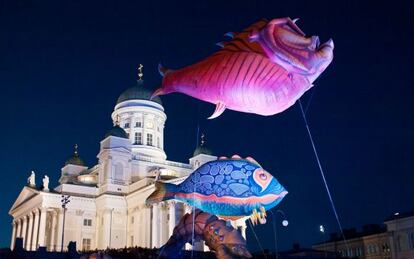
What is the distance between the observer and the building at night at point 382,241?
58531 mm

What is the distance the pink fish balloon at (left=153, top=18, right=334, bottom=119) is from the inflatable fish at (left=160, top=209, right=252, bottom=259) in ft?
19.4

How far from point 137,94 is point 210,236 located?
173 feet

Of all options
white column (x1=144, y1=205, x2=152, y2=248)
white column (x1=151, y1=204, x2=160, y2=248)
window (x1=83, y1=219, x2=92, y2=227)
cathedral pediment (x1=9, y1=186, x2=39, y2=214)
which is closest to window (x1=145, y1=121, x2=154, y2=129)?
white column (x1=144, y1=205, x2=152, y2=248)

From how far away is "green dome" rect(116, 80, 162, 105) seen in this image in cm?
7094

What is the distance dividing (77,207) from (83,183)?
12.7 ft

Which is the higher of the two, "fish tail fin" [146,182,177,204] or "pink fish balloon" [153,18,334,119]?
"pink fish balloon" [153,18,334,119]

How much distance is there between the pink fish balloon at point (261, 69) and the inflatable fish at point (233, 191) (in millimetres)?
4751

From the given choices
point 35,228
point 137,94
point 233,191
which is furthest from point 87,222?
point 233,191

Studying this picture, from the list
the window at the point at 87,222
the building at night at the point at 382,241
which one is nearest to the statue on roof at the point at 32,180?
the window at the point at 87,222

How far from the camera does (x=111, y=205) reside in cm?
6069

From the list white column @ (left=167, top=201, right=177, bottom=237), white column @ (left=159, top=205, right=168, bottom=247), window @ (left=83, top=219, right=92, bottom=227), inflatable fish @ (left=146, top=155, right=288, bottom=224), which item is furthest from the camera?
window @ (left=83, top=219, right=92, bottom=227)

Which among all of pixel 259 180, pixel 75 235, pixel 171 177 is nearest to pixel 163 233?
pixel 171 177

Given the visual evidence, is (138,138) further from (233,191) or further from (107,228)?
(233,191)

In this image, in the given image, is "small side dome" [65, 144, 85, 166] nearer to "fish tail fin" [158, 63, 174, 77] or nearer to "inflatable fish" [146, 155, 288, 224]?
"inflatable fish" [146, 155, 288, 224]
